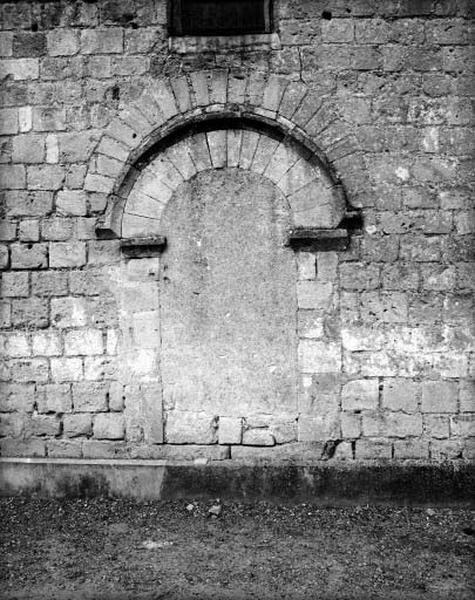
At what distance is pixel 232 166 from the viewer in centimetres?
506

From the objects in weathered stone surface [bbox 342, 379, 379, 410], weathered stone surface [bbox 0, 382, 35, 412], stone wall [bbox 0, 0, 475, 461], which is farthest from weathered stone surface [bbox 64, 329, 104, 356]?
weathered stone surface [bbox 342, 379, 379, 410]

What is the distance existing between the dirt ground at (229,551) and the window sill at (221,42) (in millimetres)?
4280

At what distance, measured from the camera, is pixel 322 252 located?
16.4 ft

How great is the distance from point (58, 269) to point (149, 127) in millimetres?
1620

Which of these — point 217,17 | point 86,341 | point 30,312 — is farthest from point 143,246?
point 217,17

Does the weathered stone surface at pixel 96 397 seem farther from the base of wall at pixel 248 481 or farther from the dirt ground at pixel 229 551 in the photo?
the dirt ground at pixel 229 551

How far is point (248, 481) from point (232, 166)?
2957mm

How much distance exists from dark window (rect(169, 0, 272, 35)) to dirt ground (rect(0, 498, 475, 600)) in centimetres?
451

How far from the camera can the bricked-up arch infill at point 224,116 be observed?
16.4 ft

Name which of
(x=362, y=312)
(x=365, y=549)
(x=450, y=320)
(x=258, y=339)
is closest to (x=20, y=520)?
(x=258, y=339)

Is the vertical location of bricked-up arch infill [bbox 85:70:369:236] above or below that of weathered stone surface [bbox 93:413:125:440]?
above

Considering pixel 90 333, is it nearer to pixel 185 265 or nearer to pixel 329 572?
pixel 185 265

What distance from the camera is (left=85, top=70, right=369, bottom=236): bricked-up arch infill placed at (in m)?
4.99

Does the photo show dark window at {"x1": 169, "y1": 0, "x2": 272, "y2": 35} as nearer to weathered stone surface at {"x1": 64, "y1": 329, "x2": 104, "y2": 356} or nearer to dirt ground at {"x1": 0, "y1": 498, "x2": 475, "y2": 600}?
weathered stone surface at {"x1": 64, "y1": 329, "x2": 104, "y2": 356}
